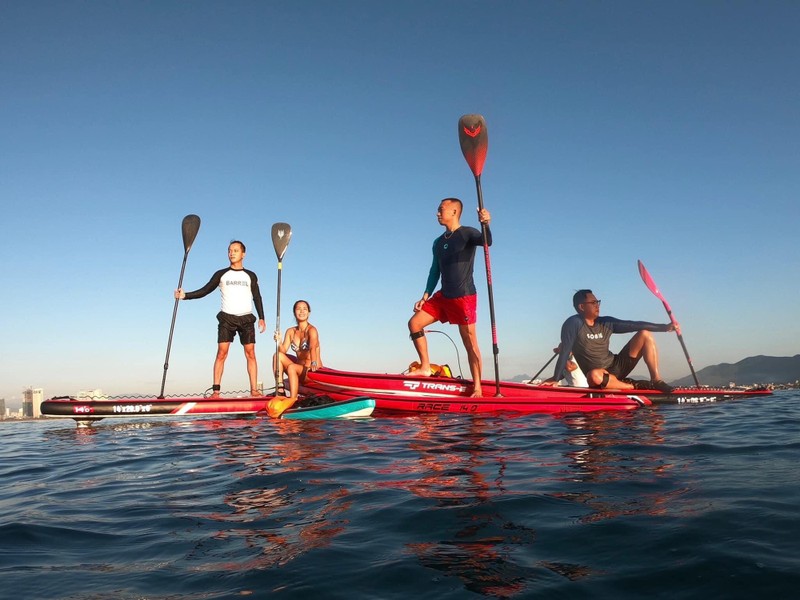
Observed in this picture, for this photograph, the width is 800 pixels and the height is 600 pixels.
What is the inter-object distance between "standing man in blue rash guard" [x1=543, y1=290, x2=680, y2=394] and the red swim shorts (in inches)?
78.5

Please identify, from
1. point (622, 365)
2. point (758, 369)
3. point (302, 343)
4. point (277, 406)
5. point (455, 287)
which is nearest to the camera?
point (455, 287)

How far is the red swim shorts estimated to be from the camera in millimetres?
7883

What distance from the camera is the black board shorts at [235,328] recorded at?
946cm

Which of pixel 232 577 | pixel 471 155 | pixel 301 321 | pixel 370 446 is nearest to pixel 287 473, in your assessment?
pixel 370 446

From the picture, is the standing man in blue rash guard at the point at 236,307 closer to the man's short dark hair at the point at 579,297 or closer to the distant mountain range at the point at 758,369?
the man's short dark hair at the point at 579,297

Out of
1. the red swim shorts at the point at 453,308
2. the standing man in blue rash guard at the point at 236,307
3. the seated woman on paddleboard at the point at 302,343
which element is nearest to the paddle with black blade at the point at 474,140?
the red swim shorts at the point at 453,308

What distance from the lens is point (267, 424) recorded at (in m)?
7.59

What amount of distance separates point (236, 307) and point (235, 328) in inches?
15.2

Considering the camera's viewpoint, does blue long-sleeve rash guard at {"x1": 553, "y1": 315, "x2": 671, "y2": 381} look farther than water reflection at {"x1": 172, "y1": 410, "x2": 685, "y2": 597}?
Yes

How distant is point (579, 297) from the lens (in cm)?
895

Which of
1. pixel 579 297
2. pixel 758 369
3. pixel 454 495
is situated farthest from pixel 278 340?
pixel 758 369

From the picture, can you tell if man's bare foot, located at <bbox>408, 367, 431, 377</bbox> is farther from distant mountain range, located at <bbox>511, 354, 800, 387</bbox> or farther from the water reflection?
distant mountain range, located at <bbox>511, 354, 800, 387</bbox>

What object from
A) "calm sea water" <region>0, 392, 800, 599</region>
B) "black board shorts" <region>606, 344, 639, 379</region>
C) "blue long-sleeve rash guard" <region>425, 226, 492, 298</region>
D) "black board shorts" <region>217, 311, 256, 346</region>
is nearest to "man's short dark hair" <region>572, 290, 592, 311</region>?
"black board shorts" <region>606, 344, 639, 379</region>

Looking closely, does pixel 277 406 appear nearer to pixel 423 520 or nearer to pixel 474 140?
pixel 474 140
